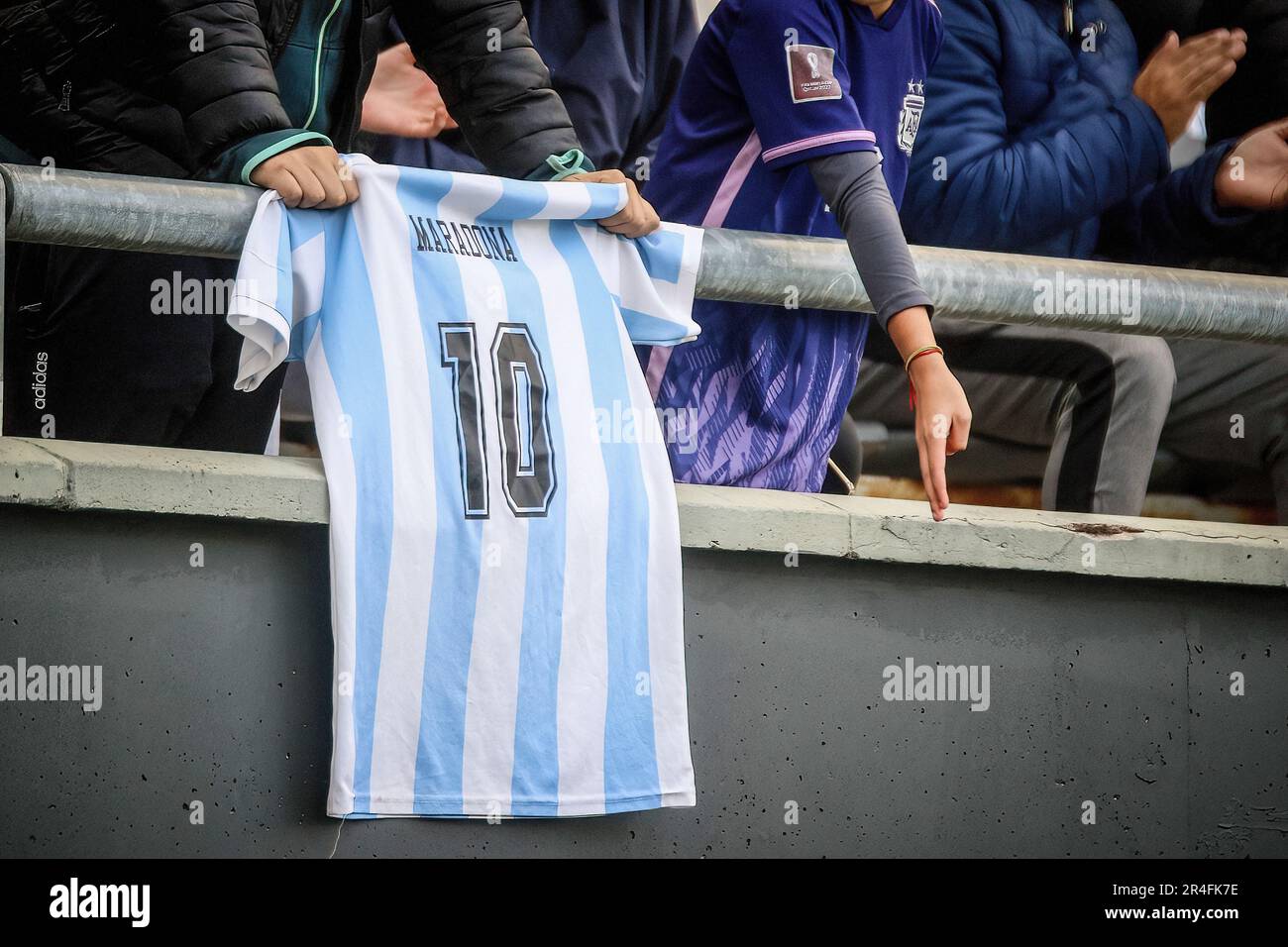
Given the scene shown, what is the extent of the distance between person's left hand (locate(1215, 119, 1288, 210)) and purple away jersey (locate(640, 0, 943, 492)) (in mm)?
1048

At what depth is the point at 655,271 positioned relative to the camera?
261cm

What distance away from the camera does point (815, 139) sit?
2516 mm

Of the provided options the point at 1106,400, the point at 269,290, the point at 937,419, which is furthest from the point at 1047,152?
the point at 269,290

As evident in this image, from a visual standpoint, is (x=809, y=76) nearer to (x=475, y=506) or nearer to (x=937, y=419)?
Answer: (x=937, y=419)

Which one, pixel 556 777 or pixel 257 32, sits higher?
pixel 257 32

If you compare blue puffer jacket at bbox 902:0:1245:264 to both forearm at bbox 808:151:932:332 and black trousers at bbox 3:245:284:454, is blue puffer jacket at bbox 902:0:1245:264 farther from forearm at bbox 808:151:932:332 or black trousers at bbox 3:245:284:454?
black trousers at bbox 3:245:284:454

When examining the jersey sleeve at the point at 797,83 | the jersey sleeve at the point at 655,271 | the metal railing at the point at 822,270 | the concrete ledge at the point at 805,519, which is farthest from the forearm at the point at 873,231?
the concrete ledge at the point at 805,519

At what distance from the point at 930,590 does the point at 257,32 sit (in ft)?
5.03

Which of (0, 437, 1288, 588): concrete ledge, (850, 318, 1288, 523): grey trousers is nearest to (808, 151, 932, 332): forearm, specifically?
(0, 437, 1288, 588): concrete ledge

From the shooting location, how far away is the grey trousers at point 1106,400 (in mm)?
3195

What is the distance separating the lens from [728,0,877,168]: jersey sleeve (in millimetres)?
2521

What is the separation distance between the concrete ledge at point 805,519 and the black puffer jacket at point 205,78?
21.6 inches
